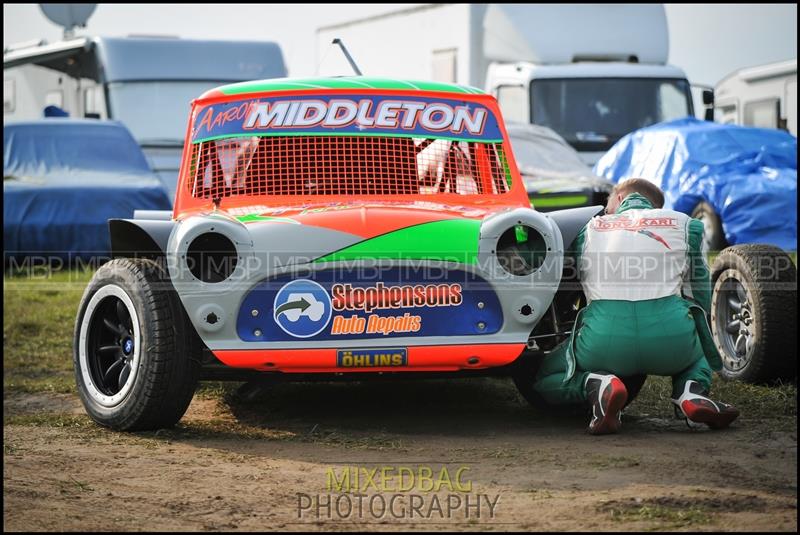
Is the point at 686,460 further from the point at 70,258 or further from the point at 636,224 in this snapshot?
the point at 70,258

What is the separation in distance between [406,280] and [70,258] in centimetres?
855

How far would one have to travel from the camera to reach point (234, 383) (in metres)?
7.01

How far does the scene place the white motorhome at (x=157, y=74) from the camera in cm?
1598

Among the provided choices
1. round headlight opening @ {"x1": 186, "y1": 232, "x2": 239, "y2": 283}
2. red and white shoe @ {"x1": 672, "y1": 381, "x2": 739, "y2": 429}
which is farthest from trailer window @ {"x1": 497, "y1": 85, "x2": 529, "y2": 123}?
round headlight opening @ {"x1": 186, "y1": 232, "x2": 239, "y2": 283}

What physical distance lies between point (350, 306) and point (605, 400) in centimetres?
117

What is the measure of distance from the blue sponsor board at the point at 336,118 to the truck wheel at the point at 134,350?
3.89 ft

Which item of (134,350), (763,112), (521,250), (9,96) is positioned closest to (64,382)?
(134,350)

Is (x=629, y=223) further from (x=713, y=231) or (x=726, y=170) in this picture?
(x=726, y=170)

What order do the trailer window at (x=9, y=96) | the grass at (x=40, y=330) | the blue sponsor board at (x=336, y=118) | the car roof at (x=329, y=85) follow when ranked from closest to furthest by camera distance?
the blue sponsor board at (x=336, y=118)
the car roof at (x=329, y=85)
the grass at (x=40, y=330)
the trailer window at (x=9, y=96)

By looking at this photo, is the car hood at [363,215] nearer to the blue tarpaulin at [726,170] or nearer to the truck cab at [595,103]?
the blue tarpaulin at [726,170]

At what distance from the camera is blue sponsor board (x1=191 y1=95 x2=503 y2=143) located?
6461 millimetres

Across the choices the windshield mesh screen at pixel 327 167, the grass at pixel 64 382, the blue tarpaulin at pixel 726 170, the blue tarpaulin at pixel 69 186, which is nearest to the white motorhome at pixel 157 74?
the blue tarpaulin at pixel 69 186

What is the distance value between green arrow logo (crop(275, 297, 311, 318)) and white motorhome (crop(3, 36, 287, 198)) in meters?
10.4

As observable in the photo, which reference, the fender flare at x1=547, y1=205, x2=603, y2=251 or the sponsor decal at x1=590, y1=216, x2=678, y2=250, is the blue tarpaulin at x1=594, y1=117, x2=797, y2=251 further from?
the sponsor decal at x1=590, y1=216, x2=678, y2=250
